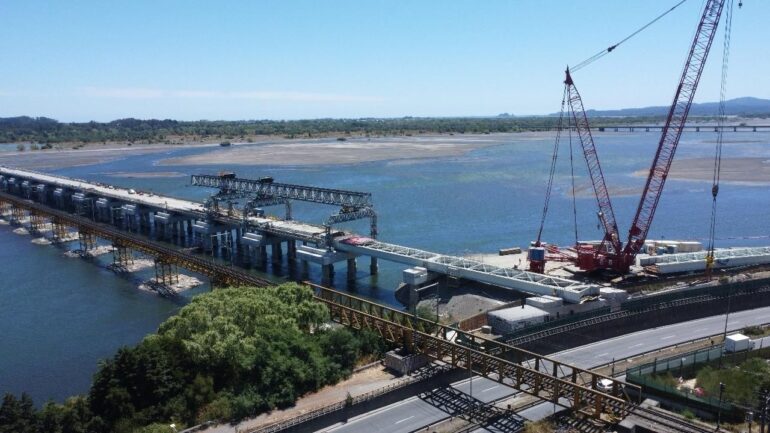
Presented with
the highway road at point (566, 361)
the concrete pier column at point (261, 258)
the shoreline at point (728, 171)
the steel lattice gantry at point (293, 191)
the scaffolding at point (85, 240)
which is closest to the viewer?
the highway road at point (566, 361)

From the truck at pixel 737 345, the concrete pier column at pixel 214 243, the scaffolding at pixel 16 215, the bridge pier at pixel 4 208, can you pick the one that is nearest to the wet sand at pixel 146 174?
the bridge pier at pixel 4 208

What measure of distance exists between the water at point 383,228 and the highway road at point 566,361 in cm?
2430

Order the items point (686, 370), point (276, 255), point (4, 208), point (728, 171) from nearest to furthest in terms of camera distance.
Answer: point (686, 370)
point (276, 255)
point (4, 208)
point (728, 171)

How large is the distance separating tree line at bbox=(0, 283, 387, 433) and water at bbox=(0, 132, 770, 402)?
1211 centimetres

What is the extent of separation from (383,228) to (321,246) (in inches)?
949

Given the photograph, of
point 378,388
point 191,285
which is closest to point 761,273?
point 378,388

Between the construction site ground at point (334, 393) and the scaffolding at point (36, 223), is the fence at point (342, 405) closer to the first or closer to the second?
the construction site ground at point (334, 393)

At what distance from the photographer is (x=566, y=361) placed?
38.6 m

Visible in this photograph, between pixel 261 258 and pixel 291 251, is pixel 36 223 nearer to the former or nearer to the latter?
pixel 261 258

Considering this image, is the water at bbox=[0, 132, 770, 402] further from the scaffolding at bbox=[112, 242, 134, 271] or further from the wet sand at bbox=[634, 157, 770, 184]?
the wet sand at bbox=[634, 157, 770, 184]

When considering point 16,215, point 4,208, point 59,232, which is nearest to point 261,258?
point 59,232

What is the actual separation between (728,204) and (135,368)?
10686cm

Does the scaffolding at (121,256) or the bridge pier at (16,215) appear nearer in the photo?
the scaffolding at (121,256)

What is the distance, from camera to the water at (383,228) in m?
51.6
